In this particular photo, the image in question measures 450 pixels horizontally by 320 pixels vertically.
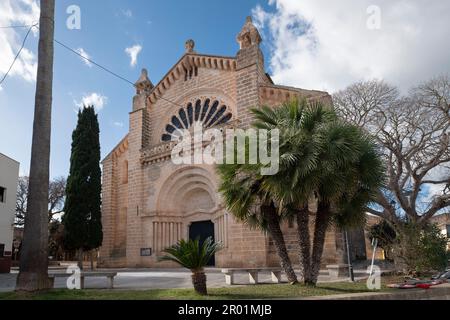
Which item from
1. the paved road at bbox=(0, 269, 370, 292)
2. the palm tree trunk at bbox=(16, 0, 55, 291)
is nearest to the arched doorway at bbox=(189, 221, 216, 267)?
the paved road at bbox=(0, 269, 370, 292)

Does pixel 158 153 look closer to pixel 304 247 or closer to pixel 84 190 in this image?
pixel 84 190

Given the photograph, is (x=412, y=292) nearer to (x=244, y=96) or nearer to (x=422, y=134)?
(x=422, y=134)

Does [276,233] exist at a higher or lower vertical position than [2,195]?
lower

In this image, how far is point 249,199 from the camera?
10.3m

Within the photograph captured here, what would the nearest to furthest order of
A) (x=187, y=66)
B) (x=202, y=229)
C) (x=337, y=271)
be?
(x=337, y=271) → (x=202, y=229) → (x=187, y=66)

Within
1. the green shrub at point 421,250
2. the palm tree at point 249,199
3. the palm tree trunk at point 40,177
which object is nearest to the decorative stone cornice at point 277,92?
the green shrub at point 421,250

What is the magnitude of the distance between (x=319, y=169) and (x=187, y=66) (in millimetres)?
16772

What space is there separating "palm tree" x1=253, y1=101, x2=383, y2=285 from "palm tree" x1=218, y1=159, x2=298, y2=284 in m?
0.47

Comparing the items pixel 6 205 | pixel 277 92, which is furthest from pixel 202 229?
pixel 6 205

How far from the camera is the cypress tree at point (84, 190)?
21.9 meters

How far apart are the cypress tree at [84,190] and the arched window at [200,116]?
452 cm

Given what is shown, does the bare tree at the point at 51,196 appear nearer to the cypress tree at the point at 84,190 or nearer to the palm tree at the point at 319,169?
the cypress tree at the point at 84,190

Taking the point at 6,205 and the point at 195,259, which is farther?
the point at 6,205
